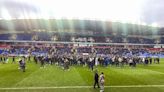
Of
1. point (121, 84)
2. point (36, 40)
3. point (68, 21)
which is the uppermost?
point (68, 21)

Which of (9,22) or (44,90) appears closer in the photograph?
(44,90)

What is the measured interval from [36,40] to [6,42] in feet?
33.0

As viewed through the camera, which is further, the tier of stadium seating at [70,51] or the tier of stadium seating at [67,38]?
the tier of stadium seating at [67,38]

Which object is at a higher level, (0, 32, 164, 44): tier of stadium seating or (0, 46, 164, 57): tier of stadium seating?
(0, 32, 164, 44): tier of stadium seating

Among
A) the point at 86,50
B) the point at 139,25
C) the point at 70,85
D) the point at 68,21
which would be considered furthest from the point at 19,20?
the point at 70,85

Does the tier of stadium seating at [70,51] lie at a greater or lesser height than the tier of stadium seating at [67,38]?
lesser

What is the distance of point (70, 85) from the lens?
82.8ft

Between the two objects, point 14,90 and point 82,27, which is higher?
point 82,27

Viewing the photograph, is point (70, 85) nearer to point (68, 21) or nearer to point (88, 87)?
point (88, 87)

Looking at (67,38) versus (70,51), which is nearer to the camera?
(70,51)

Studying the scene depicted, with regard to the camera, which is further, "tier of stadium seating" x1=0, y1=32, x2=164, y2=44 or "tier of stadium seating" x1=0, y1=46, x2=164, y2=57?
"tier of stadium seating" x1=0, y1=32, x2=164, y2=44

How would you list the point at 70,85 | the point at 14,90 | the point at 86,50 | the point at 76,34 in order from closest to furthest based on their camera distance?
the point at 14,90 < the point at 70,85 < the point at 86,50 < the point at 76,34

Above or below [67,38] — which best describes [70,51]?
below

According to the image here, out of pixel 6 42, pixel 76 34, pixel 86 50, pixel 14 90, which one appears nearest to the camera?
pixel 14 90
